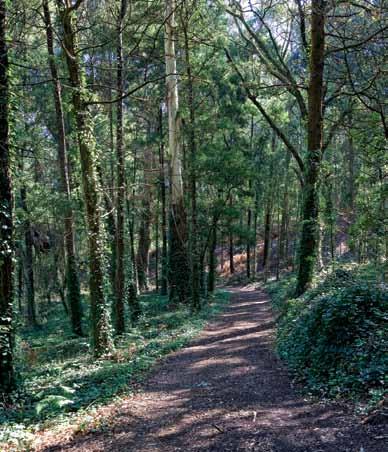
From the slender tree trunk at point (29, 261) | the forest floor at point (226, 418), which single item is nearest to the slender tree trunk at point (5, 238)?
the forest floor at point (226, 418)

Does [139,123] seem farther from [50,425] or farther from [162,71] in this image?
[50,425]

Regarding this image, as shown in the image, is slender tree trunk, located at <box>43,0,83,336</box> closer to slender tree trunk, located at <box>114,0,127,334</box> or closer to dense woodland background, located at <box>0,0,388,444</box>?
dense woodland background, located at <box>0,0,388,444</box>

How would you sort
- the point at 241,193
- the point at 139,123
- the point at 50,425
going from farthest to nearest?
the point at 139,123, the point at 241,193, the point at 50,425

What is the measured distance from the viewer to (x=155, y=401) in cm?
593

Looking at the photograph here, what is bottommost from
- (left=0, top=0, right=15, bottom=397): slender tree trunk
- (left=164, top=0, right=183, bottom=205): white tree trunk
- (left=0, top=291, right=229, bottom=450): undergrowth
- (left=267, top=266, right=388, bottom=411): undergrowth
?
(left=0, top=291, right=229, bottom=450): undergrowth

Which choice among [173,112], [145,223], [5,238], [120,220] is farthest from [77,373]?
[145,223]

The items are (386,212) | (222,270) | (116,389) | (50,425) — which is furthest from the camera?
(222,270)

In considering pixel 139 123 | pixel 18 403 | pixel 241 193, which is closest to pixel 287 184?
pixel 241 193

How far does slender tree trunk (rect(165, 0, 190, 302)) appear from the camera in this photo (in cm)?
1547

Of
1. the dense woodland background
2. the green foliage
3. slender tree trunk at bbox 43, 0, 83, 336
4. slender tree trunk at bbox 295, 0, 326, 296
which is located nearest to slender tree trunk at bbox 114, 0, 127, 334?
the dense woodland background

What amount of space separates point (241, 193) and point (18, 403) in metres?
15.1

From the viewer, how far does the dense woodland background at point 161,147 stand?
775 cm

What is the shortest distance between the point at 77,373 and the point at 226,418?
4.12 m

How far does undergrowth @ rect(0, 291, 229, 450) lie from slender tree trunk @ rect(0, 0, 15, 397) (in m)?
0.51
